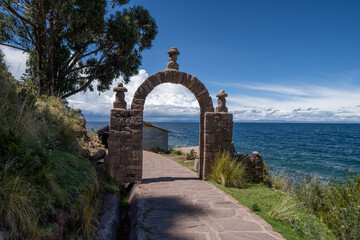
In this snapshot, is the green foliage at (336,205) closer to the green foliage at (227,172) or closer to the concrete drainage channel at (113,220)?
the green foliage at (227,172)

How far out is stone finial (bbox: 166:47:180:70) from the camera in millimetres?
7348

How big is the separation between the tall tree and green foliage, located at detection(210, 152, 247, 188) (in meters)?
7.60

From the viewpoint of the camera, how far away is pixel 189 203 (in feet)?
17.0

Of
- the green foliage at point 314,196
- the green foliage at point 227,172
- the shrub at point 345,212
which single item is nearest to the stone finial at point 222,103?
the green foliage at point 227,172

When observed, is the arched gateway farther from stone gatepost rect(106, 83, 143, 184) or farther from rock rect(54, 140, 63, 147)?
rock rect(54, 140, 63, 147)

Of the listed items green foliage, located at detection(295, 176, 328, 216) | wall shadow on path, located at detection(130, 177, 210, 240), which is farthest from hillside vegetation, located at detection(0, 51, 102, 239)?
green foliage, located at detection(295, 176, 328, 216)

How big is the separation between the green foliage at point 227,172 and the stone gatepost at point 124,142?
2.52m

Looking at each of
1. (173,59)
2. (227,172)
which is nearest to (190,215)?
(227,172)

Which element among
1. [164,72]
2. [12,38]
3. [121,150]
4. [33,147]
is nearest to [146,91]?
[164,72]

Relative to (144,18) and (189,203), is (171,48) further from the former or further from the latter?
(144,18)

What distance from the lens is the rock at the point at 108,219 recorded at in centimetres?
380

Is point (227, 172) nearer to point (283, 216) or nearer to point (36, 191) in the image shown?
point (283, 216)

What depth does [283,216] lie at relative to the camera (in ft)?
15.4

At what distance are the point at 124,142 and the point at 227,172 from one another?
344cm
